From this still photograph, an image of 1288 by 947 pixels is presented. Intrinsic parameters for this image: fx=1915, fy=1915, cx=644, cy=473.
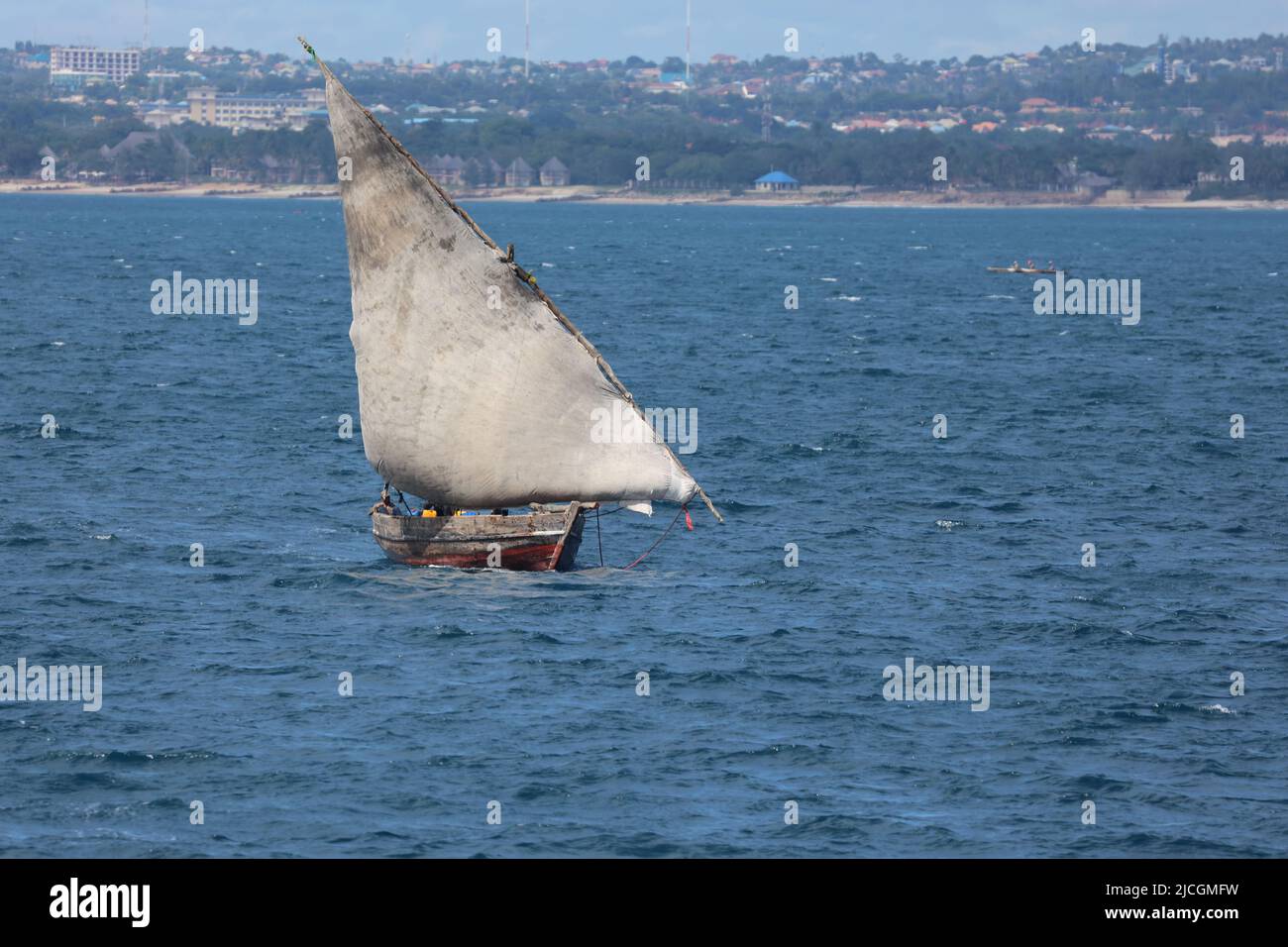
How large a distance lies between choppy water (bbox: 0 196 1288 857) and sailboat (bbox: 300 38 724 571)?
4.60 ft

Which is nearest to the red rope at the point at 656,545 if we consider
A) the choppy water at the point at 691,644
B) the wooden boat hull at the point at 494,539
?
the choppy water at the point at 691,644

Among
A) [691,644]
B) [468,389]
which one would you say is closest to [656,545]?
[468,389]

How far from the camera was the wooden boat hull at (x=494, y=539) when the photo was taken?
47.0m

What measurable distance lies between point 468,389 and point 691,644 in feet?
29.3

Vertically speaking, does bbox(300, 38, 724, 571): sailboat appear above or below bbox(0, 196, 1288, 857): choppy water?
above

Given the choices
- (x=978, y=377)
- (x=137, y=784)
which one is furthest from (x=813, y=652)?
(x=978, y=377)

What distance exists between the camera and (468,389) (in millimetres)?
46625

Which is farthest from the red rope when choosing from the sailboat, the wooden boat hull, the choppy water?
the wooden boat hull

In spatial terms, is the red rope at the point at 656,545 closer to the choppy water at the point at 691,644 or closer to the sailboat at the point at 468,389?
the choppy water at the point at 691,644

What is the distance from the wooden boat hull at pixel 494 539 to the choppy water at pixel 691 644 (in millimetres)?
616

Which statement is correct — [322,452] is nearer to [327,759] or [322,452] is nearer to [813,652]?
[813,652]

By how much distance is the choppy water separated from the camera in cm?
3231

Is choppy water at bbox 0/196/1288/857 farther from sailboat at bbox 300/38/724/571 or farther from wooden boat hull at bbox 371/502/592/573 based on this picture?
sailboat at bbox 300/38/724/571
